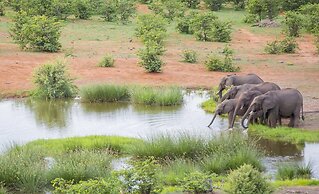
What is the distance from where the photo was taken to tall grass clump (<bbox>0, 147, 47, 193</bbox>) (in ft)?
36.0

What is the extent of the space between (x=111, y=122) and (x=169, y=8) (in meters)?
26.7

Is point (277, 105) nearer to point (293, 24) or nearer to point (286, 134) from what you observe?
point (286, 134)

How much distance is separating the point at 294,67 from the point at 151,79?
257 inches

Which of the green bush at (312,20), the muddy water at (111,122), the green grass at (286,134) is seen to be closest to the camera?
the muddy water at (111,122)

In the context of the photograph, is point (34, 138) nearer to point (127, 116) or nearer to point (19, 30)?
point (127, 116)

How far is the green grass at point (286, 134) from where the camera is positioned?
15.1m

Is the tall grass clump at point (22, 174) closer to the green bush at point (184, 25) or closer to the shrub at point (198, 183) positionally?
the shrub at point (198, 183)

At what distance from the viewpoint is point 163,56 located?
1161 inches

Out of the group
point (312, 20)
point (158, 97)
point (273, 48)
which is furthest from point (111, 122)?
point (312, 20)

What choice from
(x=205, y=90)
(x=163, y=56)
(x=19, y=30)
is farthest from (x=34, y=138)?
(x=19, y=30)

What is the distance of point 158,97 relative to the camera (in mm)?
20109

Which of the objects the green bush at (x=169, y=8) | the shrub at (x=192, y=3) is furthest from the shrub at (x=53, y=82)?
the shrub at (x=192, y=3)

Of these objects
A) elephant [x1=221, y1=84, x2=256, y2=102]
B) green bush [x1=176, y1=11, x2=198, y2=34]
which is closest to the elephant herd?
elephant [x1=221, y1=84, x2=256, y2=102]

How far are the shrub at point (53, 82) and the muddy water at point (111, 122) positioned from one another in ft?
1.80
